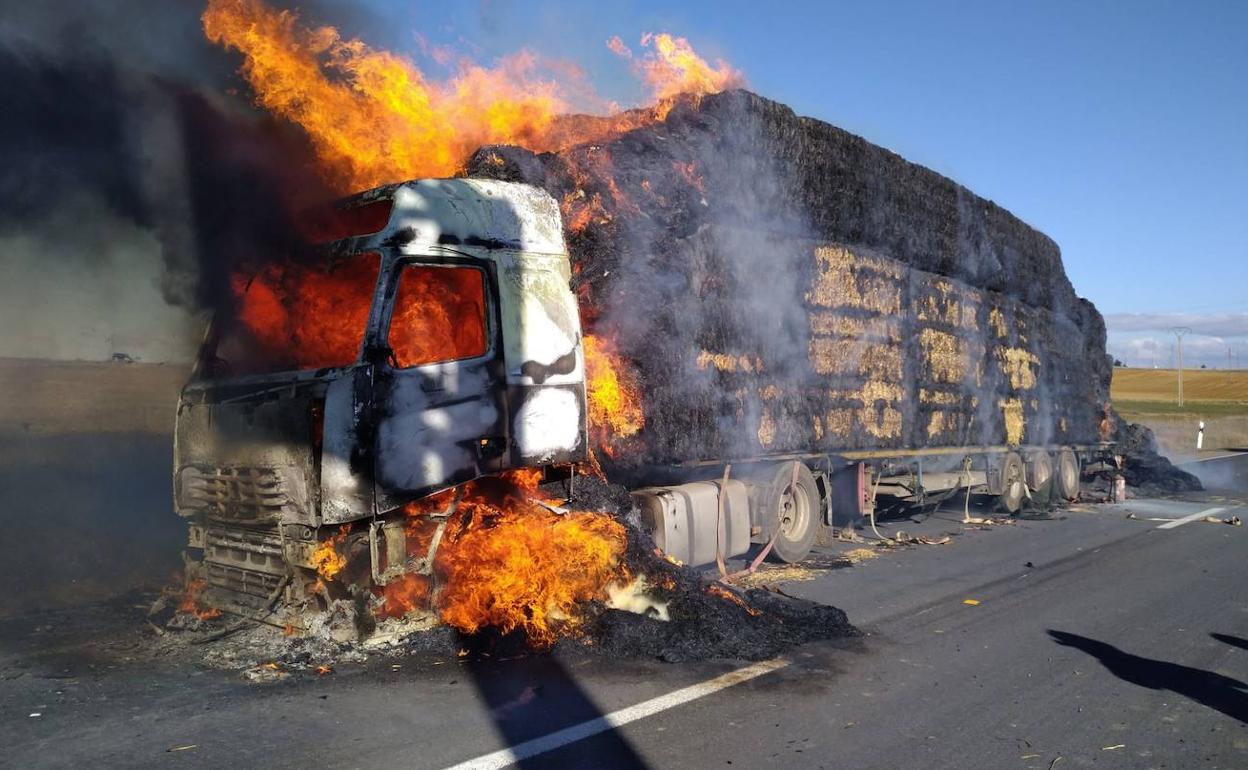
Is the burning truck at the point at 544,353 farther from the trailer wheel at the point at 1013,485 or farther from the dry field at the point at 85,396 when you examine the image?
the dry field at the point at 85,396

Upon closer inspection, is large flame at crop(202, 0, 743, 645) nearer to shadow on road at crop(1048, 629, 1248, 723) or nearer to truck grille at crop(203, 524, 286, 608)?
truck grille at crop(203, 524, 286, 608)

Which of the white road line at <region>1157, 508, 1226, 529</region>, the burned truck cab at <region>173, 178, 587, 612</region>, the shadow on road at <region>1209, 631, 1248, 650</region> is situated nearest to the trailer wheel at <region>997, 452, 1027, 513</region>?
the white road line at <region>1157, 508, 1226, 529</region>

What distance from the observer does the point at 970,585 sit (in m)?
8.43

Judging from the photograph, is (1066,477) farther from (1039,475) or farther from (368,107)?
(368,107)

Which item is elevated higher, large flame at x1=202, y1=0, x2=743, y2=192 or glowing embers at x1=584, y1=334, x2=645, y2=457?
large flame at x1=202, y1=0, x2=743, y2=192

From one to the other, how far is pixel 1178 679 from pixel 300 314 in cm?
644

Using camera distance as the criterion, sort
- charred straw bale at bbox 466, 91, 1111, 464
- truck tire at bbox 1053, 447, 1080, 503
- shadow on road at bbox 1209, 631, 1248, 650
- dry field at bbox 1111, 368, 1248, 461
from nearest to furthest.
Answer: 1. shadow on road at bbox 1209, 631, 1248, 650
2. charred straw bale at bbox 466, 91, 1111, 464
3. truck tire at bbox 1053, 447, 1080, 503
4. dry field at bbox 1111, 368, 1248, 461

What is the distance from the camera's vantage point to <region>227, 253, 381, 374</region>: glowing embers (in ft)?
19.4

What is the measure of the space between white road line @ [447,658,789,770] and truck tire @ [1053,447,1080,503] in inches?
527

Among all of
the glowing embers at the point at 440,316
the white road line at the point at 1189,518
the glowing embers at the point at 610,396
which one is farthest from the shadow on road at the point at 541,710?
the white road line at the point at 1189,518

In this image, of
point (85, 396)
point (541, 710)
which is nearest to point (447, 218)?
point (541, 710)

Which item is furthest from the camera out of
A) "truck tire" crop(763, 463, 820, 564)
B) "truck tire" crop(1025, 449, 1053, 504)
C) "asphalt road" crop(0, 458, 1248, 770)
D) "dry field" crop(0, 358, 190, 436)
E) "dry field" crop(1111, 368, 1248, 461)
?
"dry field" crop(1111, 368, 1248, 461)

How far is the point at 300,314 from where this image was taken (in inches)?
248

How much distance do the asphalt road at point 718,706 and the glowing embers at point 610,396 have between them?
2.19 metres
